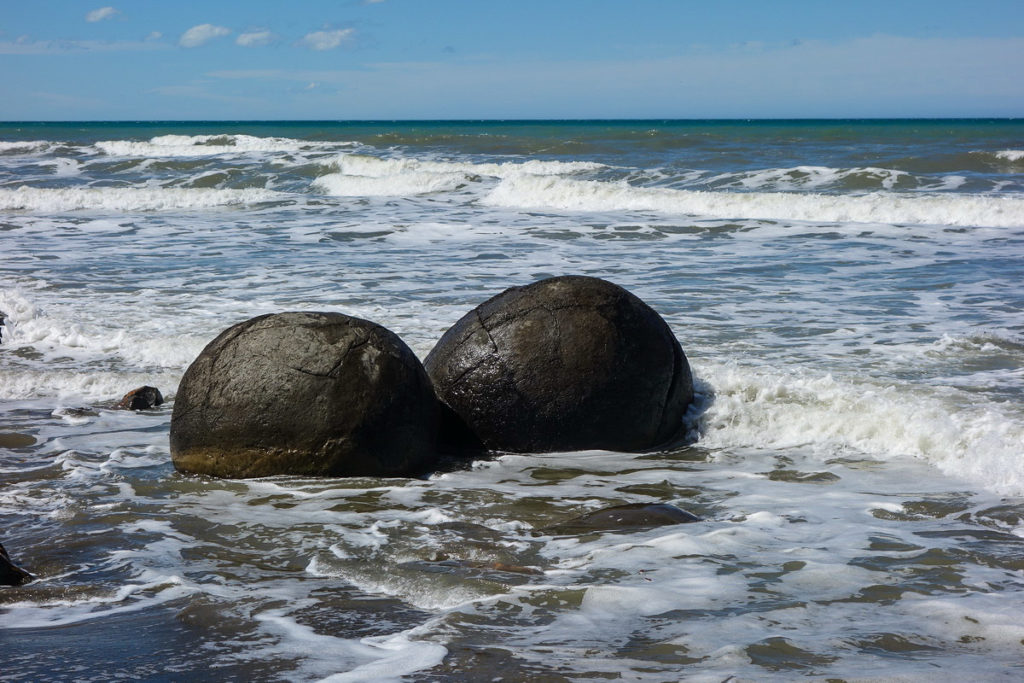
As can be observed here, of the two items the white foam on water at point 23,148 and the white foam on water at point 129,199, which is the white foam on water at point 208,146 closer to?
the white foam on water at point 23,148

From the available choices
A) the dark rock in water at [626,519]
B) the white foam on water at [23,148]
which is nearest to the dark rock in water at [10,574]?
the dark rock in water at [626,519]

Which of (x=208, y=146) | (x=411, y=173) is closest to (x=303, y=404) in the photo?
(x=411, y=173)

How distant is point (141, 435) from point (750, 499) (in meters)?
3.82

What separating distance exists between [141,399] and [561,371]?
127 inches

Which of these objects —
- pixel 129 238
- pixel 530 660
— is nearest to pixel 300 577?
pixel 530 660

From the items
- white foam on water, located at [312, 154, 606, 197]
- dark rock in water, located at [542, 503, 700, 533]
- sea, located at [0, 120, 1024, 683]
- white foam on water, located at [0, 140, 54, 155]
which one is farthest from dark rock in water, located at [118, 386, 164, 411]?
white foam on water, located at [0, 140, 54, 155]

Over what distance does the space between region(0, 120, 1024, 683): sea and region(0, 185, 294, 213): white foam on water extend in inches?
326

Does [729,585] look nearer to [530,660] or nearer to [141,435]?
[530,660]

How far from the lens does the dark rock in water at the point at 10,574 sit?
3.92 metres

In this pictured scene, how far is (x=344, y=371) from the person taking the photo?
535cm

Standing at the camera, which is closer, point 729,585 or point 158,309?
point 729,585

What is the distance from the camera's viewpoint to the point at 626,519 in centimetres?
465

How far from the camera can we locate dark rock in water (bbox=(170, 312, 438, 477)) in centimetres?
534

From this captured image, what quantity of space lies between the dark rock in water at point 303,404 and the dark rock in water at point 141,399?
169 cm
